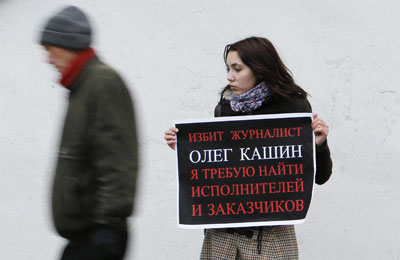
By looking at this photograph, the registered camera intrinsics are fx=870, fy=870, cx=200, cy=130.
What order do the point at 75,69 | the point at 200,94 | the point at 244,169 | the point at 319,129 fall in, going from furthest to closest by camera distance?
the point at 200,94 → the point at 244,169 → the point at 319,129 → the point at 75,69

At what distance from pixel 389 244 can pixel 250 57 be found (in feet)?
6.65

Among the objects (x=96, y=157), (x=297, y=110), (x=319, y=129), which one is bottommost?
(x=96, y=157)

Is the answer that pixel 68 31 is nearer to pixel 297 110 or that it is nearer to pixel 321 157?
pixel 297 110

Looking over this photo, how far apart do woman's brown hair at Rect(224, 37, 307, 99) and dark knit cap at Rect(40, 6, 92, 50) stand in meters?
1.05

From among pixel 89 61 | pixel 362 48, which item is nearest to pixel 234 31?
pixel 362 48

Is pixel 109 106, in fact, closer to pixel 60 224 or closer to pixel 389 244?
pixel 60 224

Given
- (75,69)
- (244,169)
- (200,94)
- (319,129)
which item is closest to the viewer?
(75,69)

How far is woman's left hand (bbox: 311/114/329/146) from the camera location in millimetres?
4133

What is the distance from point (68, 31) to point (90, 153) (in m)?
0.47

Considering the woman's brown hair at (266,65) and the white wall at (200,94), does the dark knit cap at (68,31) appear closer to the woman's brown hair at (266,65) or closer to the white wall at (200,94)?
the woman's brown hair at (266,65)

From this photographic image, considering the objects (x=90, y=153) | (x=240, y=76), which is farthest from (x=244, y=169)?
(x=90, y=153)

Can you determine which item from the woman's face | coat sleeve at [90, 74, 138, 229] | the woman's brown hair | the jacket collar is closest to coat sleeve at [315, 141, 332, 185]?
the woman's brown hair

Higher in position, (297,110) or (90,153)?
(297,110)

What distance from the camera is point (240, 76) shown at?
415 centimetres
